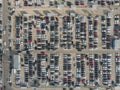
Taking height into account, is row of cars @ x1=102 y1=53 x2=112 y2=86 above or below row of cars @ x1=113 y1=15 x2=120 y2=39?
below

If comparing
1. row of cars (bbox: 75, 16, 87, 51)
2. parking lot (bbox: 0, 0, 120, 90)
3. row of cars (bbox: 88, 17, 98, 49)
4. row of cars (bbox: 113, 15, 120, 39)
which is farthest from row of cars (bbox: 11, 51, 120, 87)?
row of cars (bbox: 113, 15, 120, 39)

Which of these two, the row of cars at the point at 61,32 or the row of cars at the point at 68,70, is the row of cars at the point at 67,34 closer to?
the row of cars at the point at 61,32

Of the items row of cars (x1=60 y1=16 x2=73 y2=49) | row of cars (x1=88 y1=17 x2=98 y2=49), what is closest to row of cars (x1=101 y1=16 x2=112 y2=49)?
row of cars (x1=88 y1=17 x2=98 y2=49)

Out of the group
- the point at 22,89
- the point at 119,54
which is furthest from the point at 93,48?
the point at 22,89

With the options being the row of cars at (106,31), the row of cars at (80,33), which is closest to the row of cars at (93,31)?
the row of cars at (80,33)

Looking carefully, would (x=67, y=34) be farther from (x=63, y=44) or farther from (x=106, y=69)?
(x=106, y=69)

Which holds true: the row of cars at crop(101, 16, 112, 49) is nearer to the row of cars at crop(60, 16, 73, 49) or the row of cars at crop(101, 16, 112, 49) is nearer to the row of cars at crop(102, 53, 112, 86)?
the row of cars at crop(102, 53, 112, 86)

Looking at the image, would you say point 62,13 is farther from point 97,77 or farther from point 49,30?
point 97,77

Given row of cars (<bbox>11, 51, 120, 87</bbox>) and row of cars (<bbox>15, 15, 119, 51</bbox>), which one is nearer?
row of cars (<bbox>15, 15, 119, 51</bbox>)

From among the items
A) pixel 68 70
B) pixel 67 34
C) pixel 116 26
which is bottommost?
pixel 68 70

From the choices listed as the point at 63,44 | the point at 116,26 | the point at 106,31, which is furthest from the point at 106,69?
the point at 63,44

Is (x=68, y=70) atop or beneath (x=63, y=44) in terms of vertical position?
beneath

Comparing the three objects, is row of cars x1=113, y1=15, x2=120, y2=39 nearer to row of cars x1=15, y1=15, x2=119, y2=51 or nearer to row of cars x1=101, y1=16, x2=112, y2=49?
row of cars x1=15, y1=15, x2=119, y2=51
